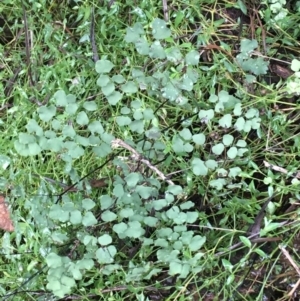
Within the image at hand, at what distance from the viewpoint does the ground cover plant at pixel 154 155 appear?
3.75 feet

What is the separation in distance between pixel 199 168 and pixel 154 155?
0.13 m

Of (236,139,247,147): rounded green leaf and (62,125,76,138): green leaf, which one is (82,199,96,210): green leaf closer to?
(62,125,76,138): green leaf

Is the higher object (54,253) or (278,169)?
(278,169)

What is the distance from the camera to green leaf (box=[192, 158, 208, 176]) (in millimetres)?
1147

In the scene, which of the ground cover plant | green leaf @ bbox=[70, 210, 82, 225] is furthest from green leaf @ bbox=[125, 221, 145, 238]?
green leaf @ bbox=[70, 210, 82, 225]

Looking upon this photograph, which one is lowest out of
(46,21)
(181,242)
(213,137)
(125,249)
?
(125,249)

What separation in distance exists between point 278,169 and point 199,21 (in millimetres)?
476

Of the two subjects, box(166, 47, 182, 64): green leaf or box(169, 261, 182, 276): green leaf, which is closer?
box(169, 261, 182, 276): green leaf

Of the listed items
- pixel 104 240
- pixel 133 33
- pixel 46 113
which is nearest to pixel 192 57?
pixel 133 33

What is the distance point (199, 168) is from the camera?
1.15 m

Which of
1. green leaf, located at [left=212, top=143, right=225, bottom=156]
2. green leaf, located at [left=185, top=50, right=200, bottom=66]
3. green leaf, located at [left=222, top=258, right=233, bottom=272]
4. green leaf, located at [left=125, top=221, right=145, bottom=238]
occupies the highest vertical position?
green leaf, located at [left=185, top=50, right=200, bottom=66]

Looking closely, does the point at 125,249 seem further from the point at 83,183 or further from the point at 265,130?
the point at 265,130

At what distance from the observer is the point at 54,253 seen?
43.9 inches

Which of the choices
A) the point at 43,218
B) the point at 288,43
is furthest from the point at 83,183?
the point at 288,43
